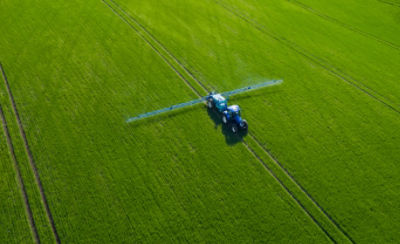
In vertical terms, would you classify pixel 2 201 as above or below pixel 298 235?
above

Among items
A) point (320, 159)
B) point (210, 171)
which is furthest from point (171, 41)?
point (320, 159)

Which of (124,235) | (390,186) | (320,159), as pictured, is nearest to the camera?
(124,235)

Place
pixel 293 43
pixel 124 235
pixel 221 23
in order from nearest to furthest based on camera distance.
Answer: pixel 124 235 → pixel 293 43 → pixel 221 23

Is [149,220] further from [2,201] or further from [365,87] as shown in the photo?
[365,87]

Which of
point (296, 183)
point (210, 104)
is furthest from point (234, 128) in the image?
point (296, 183)

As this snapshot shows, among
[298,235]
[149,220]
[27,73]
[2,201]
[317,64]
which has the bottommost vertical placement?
[298,235]

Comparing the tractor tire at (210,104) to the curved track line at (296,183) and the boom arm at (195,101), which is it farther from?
the curved track line at (296,183)
